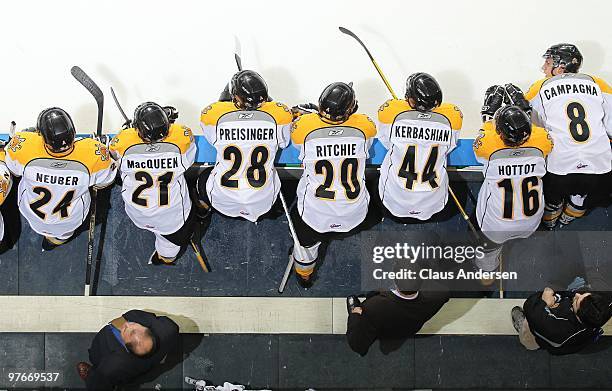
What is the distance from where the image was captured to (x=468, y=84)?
558 cm

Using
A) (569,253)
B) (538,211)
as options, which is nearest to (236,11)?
(538,211)

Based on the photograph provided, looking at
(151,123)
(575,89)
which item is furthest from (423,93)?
(151,123)

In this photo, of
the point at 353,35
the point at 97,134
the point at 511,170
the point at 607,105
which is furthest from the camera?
the point at 353,35

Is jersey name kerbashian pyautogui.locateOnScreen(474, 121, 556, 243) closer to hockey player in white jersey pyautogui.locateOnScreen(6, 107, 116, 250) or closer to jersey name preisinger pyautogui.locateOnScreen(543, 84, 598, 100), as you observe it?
jersey name preisinger pyautogui.locateOnScreen(543, 84, 598, 100)

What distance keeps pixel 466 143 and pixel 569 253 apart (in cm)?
114

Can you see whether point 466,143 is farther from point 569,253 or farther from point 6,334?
point 6,334

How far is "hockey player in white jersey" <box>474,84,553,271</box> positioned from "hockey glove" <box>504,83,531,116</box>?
0.11 meters

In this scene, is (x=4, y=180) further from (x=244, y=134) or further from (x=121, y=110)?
(x=244, y=134)

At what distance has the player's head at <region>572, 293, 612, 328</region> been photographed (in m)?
4.55

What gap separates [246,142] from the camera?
454 centimetres

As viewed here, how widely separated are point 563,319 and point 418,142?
4.73 ft

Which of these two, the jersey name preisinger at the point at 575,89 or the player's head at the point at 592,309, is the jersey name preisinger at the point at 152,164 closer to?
the jersey name preisinger at the point at 575,89

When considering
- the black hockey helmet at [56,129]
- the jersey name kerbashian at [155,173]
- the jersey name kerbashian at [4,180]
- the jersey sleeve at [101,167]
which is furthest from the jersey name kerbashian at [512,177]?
the jersey name kerbashian at [4,180]

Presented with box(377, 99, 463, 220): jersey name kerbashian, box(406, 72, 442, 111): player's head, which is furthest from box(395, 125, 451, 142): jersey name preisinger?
box(406, 72, 442, 111): player's head
